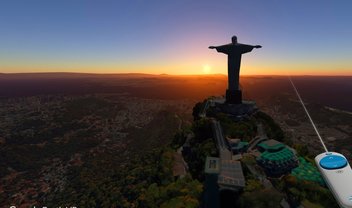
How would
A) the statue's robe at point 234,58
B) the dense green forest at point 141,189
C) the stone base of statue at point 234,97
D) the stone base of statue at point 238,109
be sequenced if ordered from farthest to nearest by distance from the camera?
1. the stone base of statue at point 234,97
2. the statue's robe at point 234,58
3. the stone base of statue at point 238,109
4. the dense green forest at point 141,189

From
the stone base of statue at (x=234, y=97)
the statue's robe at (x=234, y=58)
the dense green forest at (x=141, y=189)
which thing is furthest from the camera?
the stone base of statue at (x=234, y=97)

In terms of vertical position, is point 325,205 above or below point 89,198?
above

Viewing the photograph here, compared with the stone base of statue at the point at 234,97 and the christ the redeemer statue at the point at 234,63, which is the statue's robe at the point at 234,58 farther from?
the stone base of statue at the point at 234,97

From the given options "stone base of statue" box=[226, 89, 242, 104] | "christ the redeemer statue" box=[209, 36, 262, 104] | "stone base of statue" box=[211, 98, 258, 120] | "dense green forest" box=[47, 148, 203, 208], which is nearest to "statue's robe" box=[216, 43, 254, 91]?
"christ the redeemer statue" box=[209, 36, 262, 104]

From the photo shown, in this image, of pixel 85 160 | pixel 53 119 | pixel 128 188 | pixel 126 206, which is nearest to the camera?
pixel 126 206

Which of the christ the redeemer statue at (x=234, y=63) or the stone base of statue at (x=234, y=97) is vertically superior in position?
the christ the redeemer statue at (x=234, y=63)

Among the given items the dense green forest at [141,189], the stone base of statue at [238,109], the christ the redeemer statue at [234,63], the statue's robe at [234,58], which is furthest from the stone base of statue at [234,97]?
the dense green forest at [141,189]

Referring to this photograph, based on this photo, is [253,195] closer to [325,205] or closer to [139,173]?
[325,205]

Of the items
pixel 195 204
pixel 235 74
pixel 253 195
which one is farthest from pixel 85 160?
pixel 253 195

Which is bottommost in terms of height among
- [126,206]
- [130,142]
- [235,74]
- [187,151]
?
[130,142]
